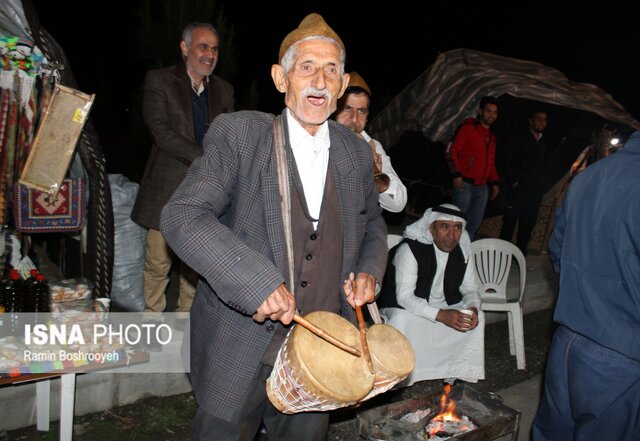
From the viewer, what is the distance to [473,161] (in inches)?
279

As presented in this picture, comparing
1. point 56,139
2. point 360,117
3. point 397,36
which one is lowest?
point 56,139

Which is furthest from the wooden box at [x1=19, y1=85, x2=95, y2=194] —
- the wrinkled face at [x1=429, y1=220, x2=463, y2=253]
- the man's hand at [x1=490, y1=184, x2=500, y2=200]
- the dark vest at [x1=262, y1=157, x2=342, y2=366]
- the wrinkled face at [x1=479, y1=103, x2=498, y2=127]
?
the man's hand at [x1=490, y1=184, x2=500, y2=200]

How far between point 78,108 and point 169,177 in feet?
2.62

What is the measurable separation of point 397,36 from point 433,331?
46.9 ft

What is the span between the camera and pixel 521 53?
17.7 m

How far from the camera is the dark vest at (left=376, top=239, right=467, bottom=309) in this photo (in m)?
4.38

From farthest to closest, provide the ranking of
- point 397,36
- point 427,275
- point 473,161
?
point 397,36 < point 473,161 < point 427,275

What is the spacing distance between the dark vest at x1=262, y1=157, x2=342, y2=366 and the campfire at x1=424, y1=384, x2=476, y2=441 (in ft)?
4.90

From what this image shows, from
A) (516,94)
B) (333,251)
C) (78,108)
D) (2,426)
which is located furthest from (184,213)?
(516,94)

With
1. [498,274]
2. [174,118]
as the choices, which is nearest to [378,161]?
[174,118]

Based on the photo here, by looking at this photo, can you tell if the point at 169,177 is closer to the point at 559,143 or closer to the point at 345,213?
the point at 345,213

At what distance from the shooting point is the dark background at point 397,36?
513 inches

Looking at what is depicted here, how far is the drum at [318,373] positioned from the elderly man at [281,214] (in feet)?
0.52

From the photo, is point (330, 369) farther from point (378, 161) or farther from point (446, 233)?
point (446, 233)
